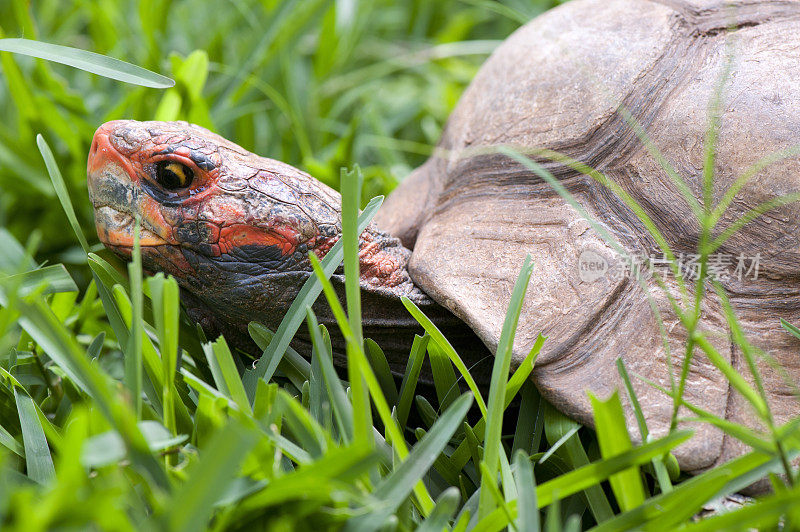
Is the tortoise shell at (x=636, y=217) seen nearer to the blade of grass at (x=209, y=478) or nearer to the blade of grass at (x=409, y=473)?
the blade of grass at (x=409, y=473)

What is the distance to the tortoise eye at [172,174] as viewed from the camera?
1.12 m

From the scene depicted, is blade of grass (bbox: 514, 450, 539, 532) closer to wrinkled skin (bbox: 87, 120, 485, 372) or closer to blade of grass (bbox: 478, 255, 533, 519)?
blade of grass (bbox: 478, 255, 533, 519)

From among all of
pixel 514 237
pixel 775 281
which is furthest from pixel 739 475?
pixel 514 237

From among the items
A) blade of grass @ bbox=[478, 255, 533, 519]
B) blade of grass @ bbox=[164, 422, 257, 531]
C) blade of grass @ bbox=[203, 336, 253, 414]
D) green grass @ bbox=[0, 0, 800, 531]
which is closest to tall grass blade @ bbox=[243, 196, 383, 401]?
green grass @ bbox=[0, 0, 800, 531]

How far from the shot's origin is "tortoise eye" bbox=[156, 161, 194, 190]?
112cm

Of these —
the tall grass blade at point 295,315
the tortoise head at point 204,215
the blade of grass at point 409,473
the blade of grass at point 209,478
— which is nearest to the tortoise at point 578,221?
the tortoise head at point 204,215

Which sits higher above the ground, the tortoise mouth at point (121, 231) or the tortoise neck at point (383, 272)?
the tortoise neck at point (383, 272)

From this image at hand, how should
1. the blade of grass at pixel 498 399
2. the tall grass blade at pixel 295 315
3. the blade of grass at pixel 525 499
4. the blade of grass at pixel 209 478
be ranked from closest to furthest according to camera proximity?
the blade of grass at pixel 209 478
the blade of grass at pixel 525 499
the blade of grass at pixel 498 399
the tall grass blade at pixel 295 315

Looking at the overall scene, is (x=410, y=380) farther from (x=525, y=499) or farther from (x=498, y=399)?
(x=525, y=499)

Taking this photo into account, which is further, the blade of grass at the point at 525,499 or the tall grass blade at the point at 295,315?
the tall grass blade at the point at 295,315

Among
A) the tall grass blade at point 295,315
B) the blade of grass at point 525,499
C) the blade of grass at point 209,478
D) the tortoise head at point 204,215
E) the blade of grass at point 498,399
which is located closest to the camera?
the blade of grass at point 209,478

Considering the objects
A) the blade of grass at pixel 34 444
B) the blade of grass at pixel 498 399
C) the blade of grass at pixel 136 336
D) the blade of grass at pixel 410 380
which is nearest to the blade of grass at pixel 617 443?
the blade of grass at pixel 498 399

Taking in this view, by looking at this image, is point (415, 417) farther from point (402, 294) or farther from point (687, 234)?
point (687, 234)

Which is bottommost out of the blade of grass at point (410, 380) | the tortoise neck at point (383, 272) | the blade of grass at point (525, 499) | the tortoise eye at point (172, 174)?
the blade of grass at point (410, 380)
